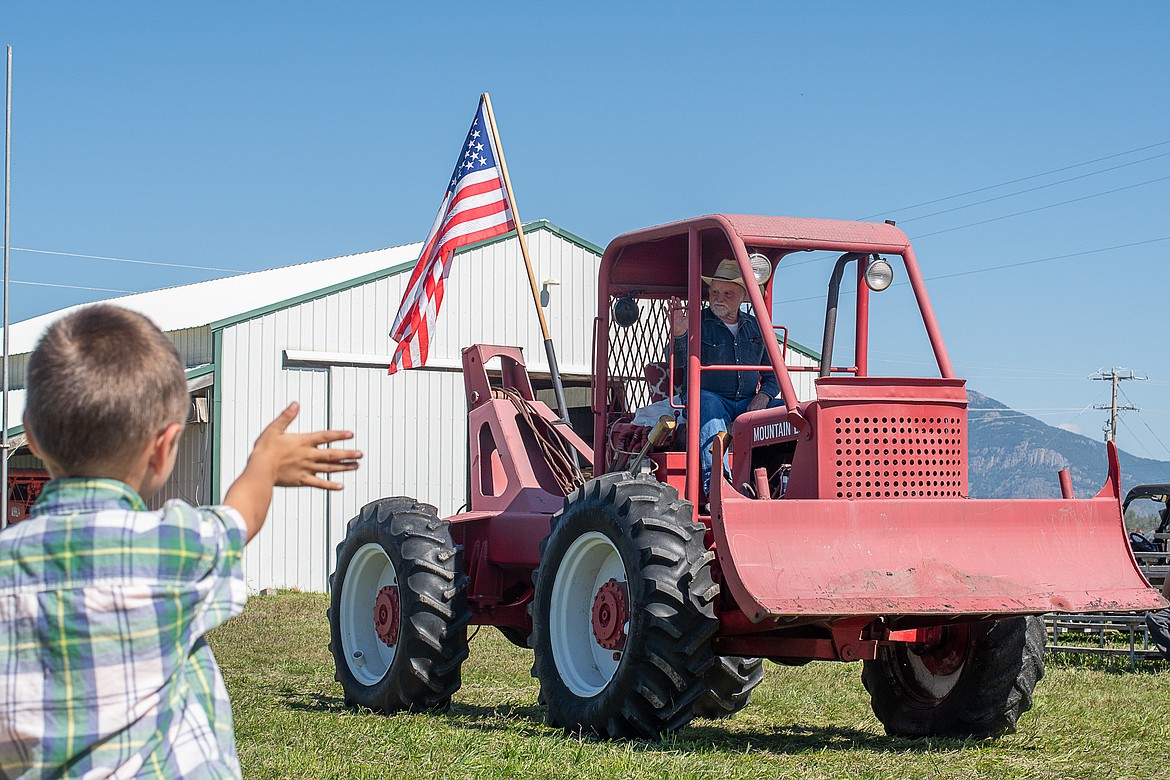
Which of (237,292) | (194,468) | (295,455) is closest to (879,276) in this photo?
(295,455)

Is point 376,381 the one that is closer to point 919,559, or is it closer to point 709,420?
point 709,420

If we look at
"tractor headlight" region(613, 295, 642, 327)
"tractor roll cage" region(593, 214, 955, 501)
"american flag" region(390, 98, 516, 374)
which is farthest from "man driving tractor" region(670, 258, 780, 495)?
"american flag" region(390, 98, 516, 374)

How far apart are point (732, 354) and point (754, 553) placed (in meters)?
1.72

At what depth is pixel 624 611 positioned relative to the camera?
7035 mm

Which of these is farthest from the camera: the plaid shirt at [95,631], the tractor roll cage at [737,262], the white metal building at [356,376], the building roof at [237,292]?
the building roof at [237,292]

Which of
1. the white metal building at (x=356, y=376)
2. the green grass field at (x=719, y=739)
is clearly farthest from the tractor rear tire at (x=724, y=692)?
the white metal building at (x=356, y=376)

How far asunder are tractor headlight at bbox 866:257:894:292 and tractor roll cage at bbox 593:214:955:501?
92 mm

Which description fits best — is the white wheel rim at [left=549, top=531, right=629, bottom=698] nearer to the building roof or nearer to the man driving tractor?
the man driving tractor

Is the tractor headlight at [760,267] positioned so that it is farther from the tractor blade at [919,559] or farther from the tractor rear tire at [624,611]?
the tractor blade at [919,559]

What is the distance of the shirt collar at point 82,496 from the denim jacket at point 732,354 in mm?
5616

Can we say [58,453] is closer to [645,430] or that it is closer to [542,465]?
[645,430]

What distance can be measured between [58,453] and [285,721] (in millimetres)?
5652

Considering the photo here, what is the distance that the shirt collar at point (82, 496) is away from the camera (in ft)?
7.45

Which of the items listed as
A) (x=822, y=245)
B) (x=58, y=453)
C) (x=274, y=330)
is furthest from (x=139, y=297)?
(x=58, y=453)
